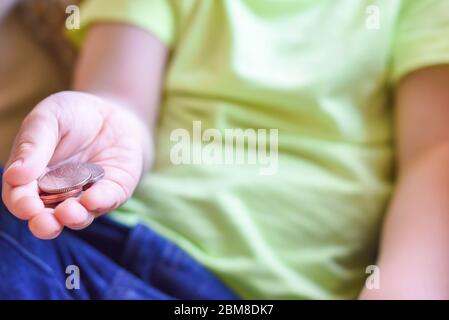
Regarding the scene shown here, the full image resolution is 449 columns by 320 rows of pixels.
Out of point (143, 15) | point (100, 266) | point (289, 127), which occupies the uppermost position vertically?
point (143, 15)

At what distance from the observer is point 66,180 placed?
42 centimetres

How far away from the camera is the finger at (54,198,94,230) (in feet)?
1.28

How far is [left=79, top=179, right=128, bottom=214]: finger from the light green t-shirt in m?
0.12

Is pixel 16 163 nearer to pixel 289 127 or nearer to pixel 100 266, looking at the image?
pixel 100 266

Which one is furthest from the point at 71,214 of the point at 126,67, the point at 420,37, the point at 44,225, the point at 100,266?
the point at 420,37

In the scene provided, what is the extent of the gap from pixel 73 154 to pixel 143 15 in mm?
229

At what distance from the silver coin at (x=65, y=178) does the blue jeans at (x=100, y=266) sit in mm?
82

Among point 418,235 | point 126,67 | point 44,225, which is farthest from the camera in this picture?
point 126,67

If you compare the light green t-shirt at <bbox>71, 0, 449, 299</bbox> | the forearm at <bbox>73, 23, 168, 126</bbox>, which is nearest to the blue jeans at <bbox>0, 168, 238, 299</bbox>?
the light green t-shirt at <bbox>71, 0, 449, 299</bbox>

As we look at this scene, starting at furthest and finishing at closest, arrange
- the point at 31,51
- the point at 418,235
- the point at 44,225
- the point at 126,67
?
1. the point at 31,51
2. the point at 126,67
3. the point at 418,235
4. the point at 44,225

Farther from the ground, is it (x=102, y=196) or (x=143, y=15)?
(x=143, y=15)

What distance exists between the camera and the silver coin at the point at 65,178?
16.0 inches

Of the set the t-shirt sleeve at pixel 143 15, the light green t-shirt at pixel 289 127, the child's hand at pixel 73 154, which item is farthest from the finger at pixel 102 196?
the t-shirt sleeve at pixel 143 15

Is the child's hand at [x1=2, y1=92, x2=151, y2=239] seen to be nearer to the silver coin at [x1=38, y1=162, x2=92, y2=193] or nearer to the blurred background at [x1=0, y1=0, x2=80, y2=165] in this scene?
the silver coin at [x1=38, y1=162, x2=92, y2=193]
